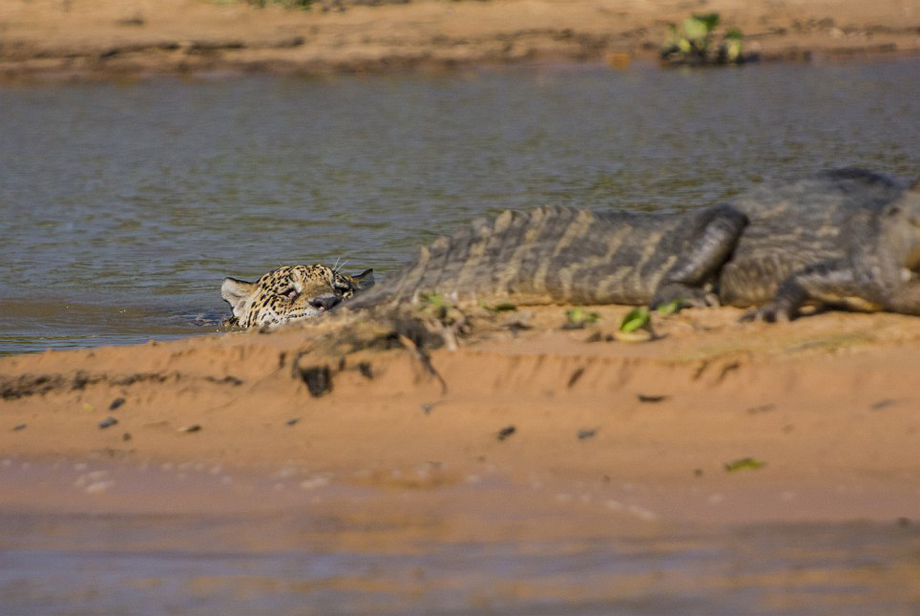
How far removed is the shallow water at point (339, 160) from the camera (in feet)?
36.7

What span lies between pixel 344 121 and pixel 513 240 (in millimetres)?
12039

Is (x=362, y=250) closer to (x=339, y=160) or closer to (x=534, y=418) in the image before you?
(x=339, y=160)

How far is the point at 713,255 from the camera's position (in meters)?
6.57

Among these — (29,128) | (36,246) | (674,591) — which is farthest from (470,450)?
(29,128)

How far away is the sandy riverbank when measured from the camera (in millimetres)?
24234

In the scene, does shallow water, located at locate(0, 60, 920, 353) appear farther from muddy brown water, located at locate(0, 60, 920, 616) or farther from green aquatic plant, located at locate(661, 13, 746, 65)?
green aquatic plant, located at locate(661, 13, 746, 65)

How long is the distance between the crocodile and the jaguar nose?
511mm

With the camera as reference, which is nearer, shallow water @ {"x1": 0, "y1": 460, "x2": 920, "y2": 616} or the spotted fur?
shallow water @ {"x1": 0, "y1": 460, "x2": 920, "y2": 616}

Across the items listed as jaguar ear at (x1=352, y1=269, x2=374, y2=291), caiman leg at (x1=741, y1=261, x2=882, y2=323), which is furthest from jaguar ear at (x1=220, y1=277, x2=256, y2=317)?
caiman leg at (x1=741, y1=261, x2=882, y2=323)

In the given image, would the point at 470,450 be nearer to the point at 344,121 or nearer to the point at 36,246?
the point at 36,246

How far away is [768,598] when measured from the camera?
11.2 feet

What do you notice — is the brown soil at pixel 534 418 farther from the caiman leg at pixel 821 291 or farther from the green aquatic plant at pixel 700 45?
the green aquatic plant at pixel 700 45

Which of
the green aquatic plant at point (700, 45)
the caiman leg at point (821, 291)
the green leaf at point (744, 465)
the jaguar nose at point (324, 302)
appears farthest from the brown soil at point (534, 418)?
the green aquatic plant at point (700, 45)

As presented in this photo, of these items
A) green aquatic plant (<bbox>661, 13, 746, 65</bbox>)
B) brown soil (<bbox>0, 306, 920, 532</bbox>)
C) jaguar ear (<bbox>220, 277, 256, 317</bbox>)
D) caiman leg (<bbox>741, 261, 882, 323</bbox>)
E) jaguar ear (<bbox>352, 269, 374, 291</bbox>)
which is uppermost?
caiman leg (<bbox>741, 261, 882, 323</bbox>)
